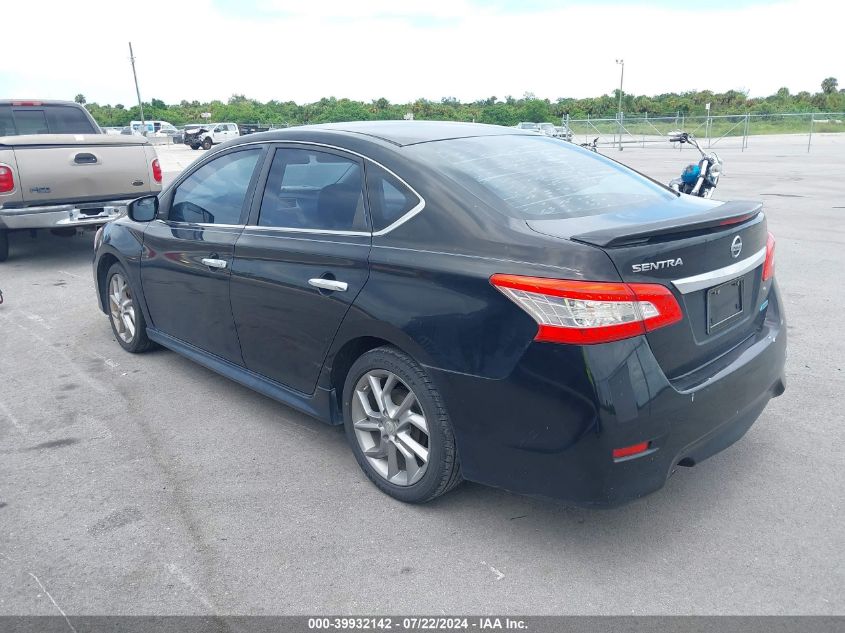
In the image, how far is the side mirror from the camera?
197 inches

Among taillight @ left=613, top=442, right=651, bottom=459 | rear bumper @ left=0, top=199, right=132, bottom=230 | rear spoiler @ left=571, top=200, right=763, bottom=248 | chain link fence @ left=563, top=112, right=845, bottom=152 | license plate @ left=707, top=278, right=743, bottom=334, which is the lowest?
chain link fence @ left=563, top=112, right=845, bottom=152

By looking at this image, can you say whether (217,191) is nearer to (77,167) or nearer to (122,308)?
(122,308)

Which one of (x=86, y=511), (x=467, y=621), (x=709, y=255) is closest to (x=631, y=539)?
(x=467, y=621)

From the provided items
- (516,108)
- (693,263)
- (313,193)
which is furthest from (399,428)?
(516,108)

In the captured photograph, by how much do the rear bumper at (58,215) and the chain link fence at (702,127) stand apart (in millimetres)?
30386

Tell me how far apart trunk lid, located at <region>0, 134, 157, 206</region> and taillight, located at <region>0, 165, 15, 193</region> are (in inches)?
3.2

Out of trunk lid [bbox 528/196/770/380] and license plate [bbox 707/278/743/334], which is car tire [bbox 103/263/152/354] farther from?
license plate [bbox 707/278/743/334]

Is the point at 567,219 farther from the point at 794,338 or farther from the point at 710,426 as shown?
the point at 794,338

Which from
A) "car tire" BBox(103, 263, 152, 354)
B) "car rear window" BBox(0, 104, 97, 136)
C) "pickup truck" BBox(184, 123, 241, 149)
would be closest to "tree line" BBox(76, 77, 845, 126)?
"pickup truck" BBox(184, 123, 241, 149)

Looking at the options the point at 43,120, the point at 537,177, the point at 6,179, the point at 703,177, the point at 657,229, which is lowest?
the point at 703,177

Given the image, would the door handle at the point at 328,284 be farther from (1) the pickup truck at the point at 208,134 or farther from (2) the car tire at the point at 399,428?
(1) the pickup truck at the point at 208,134

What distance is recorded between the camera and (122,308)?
222 inches

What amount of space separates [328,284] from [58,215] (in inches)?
251

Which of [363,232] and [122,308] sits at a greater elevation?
[363,232]
